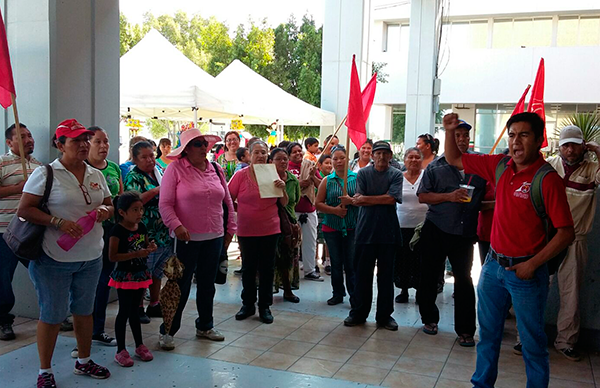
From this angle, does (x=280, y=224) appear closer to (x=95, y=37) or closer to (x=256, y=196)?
(x=256, y=196)

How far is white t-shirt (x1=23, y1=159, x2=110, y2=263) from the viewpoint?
439cm

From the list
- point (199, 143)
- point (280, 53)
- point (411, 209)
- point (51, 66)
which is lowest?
point (411, 209)

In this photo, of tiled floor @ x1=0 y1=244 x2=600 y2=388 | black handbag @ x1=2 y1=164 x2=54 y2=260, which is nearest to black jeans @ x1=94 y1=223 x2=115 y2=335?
tiled floor @ x1=0 y1=244 x2=600 y2=388

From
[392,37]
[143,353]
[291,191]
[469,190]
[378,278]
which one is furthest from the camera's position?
[392,37]

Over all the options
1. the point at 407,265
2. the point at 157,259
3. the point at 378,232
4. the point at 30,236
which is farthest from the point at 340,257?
the point at 30,236

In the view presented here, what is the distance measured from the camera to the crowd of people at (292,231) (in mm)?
4004

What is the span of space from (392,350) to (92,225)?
9.94ft

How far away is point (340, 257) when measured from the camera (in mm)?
7324

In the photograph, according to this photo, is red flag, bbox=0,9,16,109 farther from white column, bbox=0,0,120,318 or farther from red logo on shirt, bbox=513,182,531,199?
red logo on shirt, bbox=513,182,531,199

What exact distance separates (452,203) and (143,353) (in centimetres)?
327

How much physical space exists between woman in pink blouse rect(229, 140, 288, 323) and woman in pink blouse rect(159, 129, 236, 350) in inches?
26.9

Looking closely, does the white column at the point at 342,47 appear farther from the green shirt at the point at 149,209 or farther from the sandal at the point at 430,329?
the green shirt at the point at 149,209

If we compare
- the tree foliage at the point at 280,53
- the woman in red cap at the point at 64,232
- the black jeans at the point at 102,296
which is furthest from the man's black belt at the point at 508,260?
the tree foliage at the point at 280,53

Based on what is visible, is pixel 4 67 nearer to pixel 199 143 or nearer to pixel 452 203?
pixel 199 143
